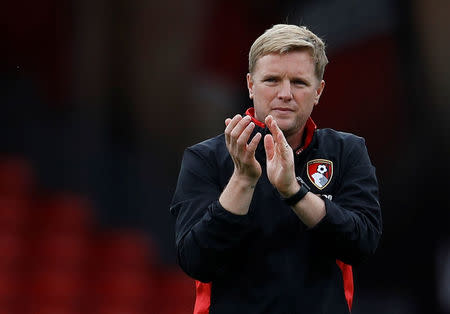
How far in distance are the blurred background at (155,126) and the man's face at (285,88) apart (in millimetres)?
3105

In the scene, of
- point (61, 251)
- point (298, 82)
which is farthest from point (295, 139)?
point (61, 251)

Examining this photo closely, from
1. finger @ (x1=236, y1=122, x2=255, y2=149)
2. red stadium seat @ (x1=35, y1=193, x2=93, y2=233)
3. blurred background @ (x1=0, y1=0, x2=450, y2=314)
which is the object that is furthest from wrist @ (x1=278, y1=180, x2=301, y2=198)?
red stadium seat @ (x1=35, y1=193, x2=93, y2=233)

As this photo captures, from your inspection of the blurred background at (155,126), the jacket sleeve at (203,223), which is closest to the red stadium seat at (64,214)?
the blurred background at (155,126)

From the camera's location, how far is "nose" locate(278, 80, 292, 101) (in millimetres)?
Answer: 1607

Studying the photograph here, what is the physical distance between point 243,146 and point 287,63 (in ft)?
0.80

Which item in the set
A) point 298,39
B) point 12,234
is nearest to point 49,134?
point 12,234

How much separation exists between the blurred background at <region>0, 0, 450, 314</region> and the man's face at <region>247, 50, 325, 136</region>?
311cm

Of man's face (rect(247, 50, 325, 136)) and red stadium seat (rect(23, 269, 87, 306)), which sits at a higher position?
man's face (rect(247, 50, 325, 136))

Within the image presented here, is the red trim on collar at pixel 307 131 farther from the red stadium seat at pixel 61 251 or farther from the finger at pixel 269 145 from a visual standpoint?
the red stadium seat at pixel 61 251

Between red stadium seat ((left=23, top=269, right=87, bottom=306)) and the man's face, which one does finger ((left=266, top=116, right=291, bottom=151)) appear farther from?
red stadium seat ((left=23, top=269, right=87, bottom=306))

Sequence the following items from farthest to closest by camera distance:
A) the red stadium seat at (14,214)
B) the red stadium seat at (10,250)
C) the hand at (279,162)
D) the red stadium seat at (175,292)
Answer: the red stadium seat at (175,292) → the red stadium seat at (14,214) → the red stadium seat at (10,250) → the hand at (279,162)

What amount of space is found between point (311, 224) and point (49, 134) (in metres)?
4.51

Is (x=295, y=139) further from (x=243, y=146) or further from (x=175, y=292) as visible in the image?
(x=175, y=292)

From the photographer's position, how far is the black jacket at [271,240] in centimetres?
152
